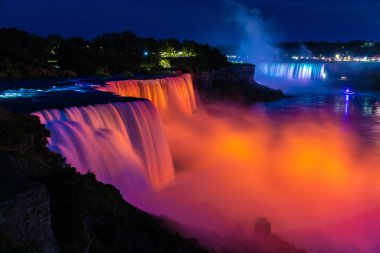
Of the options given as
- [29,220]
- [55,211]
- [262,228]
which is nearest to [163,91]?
[262,228]

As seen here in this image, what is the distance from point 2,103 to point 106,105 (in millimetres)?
3970

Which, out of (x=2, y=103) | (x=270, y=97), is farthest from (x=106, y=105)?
(x=270, y=97)

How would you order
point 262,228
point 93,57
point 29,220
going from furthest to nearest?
point 93,57 → point 262,228 → point 29,220

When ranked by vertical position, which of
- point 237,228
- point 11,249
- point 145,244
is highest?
point 11,249

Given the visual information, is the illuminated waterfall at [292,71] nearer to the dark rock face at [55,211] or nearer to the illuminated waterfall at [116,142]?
the illuminated waterfall at [116,142]

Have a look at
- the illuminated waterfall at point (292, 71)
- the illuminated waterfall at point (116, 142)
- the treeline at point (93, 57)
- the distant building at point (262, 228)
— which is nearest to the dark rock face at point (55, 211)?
the illuminated waterfall at point (116, 142)

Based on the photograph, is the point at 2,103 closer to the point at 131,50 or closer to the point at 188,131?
the point at 188,131

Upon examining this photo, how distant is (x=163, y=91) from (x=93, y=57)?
12.1 meters

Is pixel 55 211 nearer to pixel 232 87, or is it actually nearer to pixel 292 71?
pixel 232 87

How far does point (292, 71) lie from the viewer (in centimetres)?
8656

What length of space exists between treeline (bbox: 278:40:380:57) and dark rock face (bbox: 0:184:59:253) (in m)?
142

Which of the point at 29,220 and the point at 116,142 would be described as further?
the point at 116,142

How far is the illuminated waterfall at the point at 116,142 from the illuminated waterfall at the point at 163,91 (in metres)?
6.27

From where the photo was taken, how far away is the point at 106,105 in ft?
51.3
